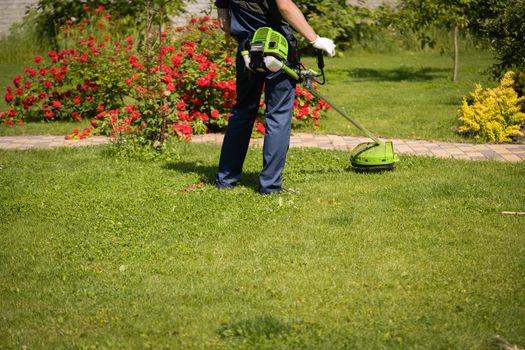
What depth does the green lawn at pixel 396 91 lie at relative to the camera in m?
8.26

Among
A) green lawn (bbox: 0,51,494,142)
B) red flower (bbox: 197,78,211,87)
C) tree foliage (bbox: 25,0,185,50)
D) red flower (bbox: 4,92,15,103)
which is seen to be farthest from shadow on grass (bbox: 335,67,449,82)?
red flower (bbox: 4,92,15,103)

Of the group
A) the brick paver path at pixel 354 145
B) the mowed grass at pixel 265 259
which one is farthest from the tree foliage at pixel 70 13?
the mowed grass at pixel 265 259

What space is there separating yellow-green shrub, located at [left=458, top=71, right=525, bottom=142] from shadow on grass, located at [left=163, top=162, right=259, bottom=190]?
8.18 feet

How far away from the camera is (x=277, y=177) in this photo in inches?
216

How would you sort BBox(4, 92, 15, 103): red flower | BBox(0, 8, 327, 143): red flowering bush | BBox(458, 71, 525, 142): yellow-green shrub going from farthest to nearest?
BBox(4, 92, 15, 103): red flower
BBox(458, 71, 525, 142): yellow-green shrub
BBox(0, 8, 327, 143): red flowering bush

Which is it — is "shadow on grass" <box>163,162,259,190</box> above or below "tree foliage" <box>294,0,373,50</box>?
below

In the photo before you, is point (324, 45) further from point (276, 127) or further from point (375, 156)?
point (375, 156)

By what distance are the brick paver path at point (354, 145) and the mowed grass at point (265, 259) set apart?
18.1 inches

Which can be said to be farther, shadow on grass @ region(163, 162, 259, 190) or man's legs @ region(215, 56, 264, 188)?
shadow on grass @ region(163, 162, 259, 190)

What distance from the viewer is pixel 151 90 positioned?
23.5ft

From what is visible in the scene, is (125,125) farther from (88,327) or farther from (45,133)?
(88,327)

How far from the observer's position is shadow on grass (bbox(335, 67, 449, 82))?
1261cm

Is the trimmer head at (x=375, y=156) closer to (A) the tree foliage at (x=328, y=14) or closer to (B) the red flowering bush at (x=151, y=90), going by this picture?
(B) the red flowering bush at (x=151, y=90)

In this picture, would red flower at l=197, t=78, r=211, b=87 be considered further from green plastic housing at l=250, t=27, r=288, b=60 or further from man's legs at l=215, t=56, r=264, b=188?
green plastic housing at l=250, t=27, r=288, b=60
